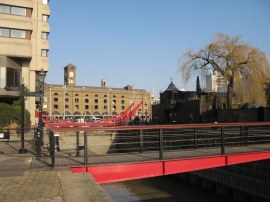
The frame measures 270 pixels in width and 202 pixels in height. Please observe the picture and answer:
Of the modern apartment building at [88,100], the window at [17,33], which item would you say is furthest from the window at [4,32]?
the modern apartment building at [88,100]

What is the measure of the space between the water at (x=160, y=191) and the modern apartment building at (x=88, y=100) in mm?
88762

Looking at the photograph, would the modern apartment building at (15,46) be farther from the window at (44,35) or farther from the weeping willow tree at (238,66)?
the weeping willow tree at (238,66)

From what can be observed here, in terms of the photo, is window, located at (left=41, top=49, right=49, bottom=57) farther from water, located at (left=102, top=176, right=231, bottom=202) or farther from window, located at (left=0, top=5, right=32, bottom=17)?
water, located at (left=102, top=176, right=231, bottom=202)

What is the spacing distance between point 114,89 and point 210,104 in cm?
10029

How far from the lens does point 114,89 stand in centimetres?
13975

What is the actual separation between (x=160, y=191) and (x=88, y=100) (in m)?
104

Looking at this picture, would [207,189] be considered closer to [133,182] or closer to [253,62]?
[133,182]

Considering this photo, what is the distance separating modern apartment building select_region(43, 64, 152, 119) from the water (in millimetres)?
88762

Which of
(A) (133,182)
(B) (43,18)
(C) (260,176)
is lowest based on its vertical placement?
(A) (133,182)

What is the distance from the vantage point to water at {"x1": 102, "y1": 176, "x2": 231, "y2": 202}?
80.3 ft

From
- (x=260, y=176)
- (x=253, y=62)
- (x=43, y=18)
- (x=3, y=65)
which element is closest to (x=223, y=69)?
(x=253, y=62)

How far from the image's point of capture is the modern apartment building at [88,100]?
121844mm

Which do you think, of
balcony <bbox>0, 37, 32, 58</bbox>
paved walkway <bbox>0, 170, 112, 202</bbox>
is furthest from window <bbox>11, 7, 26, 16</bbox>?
paved walkway <bbox>0, 170, 112, 202</bbox>

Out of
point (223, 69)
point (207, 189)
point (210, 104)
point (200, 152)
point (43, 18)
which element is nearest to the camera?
point (200, 152)
